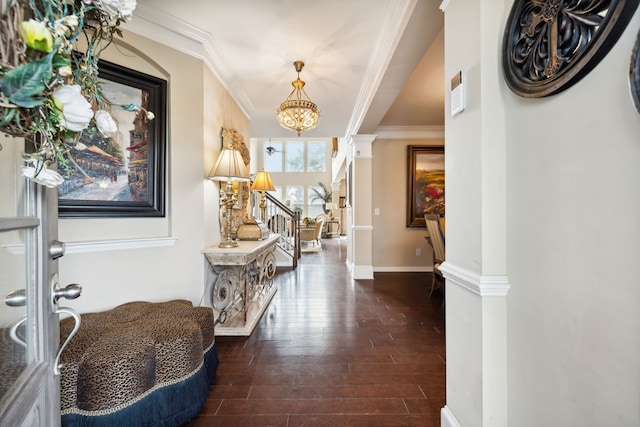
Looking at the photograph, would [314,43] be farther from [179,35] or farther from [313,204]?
[313,204]

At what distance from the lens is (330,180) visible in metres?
13.9

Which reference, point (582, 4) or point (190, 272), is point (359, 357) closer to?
point (190, 272)

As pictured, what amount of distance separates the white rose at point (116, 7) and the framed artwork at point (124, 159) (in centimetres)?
136

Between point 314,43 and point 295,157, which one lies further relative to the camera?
point 295,157

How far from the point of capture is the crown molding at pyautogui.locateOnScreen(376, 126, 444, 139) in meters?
4.93

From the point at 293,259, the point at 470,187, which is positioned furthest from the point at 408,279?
the point at 470,187

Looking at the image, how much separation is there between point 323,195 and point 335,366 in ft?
38.9

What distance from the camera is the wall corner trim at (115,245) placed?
181cm

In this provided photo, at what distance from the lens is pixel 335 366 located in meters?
2.02

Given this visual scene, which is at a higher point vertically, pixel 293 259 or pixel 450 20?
pixel 450 20

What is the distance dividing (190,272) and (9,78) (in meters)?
2.14

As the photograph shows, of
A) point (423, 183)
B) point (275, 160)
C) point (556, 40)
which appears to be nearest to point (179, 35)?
point (556, 40)

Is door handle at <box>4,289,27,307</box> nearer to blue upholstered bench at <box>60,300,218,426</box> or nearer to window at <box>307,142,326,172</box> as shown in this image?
blue upholstered bench at <box>60,300,218,426</box>

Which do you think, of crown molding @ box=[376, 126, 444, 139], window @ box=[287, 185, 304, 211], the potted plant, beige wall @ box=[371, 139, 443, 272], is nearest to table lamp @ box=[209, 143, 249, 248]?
beige wall @ box=[371, 139, 443, 272]
